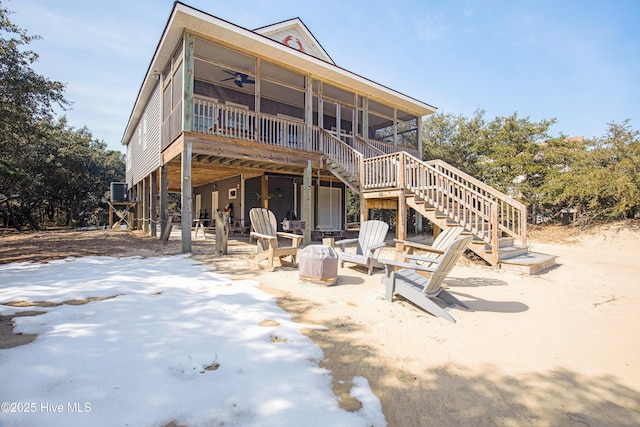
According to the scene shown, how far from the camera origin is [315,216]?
45.7ft

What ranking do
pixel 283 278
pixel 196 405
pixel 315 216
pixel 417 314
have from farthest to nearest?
pixel 315 216, pixel 283 278, pixel 417 314, pixel 196 405

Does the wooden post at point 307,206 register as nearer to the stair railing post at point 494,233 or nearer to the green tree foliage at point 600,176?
the stair railing post at point 494,233

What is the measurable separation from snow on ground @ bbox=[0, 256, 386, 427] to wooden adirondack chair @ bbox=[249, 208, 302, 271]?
5.99 feet

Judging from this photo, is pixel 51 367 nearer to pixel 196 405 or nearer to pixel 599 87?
pixel 196 405

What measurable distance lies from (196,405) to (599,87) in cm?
1569

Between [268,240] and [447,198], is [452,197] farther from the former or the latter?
[268,240]

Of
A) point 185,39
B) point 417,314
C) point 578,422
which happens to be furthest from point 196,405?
point 185,39

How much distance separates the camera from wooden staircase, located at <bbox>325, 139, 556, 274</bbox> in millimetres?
6027

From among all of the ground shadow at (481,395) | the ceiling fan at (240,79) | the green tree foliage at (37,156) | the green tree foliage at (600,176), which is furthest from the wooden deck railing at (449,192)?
the green tree foliage at (37,156)

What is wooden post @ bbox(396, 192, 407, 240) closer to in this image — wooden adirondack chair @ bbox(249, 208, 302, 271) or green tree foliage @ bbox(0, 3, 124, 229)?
wooden adirondack chair @ bbox(249, 208, 302, 271)

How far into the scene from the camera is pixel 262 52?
8711 millimetres

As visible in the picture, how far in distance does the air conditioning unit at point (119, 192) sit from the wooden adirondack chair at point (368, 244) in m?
15.7

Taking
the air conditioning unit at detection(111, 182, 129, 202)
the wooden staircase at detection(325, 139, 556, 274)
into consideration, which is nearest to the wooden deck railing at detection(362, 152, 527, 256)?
the wooden staircase at detection(325, 139, 556, 274)

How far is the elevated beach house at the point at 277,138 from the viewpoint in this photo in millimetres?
7258
